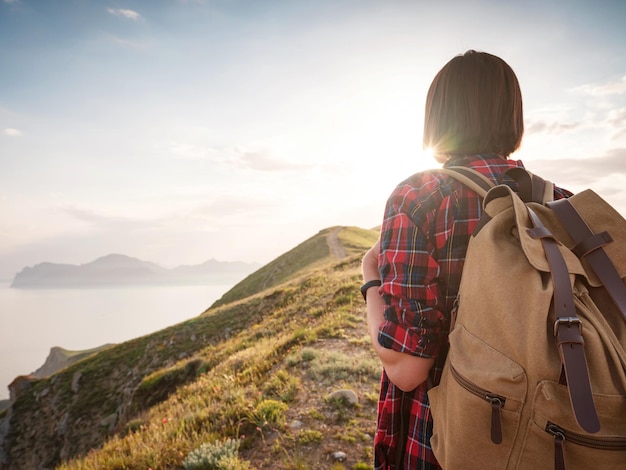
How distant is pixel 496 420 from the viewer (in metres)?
1.29

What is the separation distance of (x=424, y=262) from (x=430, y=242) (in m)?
0.14

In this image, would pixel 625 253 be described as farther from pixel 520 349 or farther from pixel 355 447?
pixel 355 447

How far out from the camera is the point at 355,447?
475 cm

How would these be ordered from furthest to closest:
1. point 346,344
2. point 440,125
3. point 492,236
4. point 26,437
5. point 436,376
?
point 26,437 → point 346,344 → point 440,125 → point 436,376 → point 492,236

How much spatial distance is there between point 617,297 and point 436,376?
91 centimetres

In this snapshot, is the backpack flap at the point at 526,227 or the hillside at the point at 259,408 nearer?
the backpack flap at the point at 526,227

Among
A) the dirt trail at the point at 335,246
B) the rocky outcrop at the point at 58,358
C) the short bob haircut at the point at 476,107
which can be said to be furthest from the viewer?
the rocky outcrop at the point at 58,358

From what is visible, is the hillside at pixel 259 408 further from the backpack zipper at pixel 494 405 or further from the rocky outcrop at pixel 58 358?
the rocky outcrop at pixel 58 358

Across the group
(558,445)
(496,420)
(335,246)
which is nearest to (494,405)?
(496,420)

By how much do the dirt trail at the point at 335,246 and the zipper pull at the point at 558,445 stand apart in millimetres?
41833

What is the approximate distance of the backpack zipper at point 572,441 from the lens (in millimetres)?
1153

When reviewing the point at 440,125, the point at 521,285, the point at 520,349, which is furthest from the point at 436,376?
the point at 440,125

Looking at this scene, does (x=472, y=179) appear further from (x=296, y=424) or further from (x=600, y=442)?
(x=296, y=424)

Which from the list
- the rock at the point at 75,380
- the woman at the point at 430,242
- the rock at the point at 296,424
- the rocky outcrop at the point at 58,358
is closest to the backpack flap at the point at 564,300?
the woman at the point at 430,242
